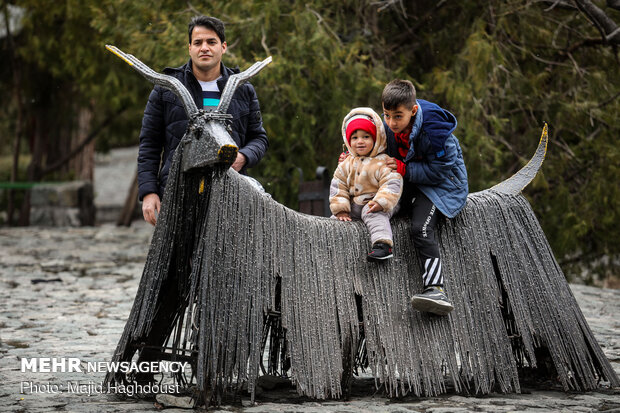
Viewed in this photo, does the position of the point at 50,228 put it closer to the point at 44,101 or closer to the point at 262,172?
the point at 44,101

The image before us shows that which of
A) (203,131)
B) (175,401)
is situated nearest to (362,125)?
(203,131)

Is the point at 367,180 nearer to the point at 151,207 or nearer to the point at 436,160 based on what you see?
the point at 436,160

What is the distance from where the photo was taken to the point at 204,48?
4613 millimetres

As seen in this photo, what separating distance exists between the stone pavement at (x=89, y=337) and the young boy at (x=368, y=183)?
3.14ft

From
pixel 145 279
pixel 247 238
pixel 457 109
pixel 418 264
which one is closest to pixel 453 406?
pixel 418 264

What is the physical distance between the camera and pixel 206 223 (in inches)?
166

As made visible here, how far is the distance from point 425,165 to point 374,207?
41cm

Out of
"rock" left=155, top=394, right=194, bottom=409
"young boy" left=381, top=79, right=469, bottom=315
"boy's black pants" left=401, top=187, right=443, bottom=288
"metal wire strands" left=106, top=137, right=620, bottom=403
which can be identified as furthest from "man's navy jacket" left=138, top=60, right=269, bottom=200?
"rock" left=155, top=394, right=194, bottom=409

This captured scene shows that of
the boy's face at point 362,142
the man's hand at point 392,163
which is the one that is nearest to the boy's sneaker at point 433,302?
the man's hand at point 392,163

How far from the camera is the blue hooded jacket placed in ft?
15.3

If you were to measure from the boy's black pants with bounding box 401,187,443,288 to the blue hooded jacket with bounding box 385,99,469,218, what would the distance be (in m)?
0.05

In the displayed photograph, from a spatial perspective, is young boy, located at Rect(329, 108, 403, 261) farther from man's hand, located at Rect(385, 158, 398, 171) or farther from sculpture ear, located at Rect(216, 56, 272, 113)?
sculpture ear, located at Rect(216, 56, 272, 113)

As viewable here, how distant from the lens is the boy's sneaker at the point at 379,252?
450 cm

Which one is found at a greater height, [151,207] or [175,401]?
[151,207]
